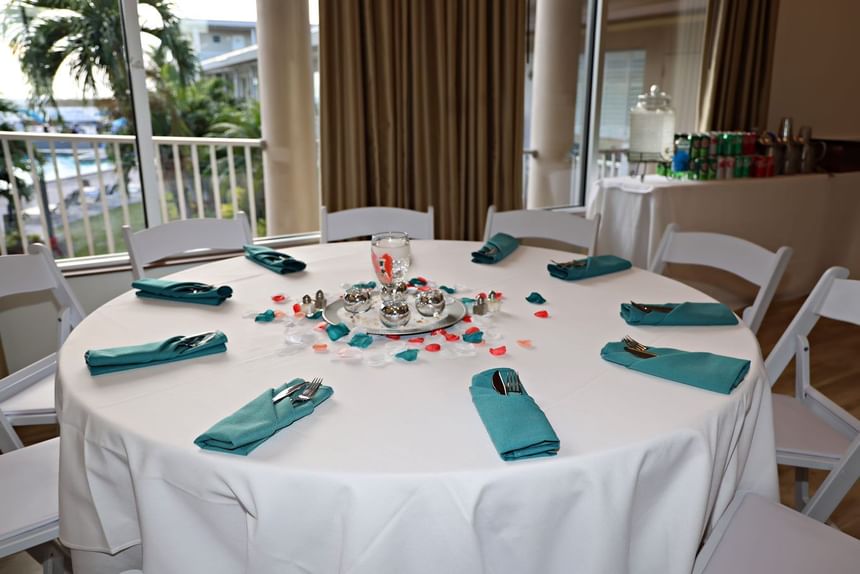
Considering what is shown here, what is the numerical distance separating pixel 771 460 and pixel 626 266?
0.69 metres

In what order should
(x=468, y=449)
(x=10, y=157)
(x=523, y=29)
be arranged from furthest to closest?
(x=523, y=29) < (x=10, y=157) < (x=468, y=449)

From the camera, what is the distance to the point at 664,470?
94 centimetres

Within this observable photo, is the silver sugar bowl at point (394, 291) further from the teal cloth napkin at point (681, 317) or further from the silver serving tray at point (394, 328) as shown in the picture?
the teal cloth napkin at point (681, 317)

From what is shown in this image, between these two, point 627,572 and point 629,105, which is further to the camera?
point 629,105

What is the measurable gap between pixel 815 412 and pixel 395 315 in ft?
3.94

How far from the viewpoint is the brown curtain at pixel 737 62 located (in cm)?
417

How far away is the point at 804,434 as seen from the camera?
1.54 meters

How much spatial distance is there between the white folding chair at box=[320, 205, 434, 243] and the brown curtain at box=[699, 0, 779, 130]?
2.83 metres

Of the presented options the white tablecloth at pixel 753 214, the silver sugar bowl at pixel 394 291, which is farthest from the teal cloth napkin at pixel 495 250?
the white tablecloth at pixel 753 214

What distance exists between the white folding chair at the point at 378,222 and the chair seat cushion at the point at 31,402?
1.09m

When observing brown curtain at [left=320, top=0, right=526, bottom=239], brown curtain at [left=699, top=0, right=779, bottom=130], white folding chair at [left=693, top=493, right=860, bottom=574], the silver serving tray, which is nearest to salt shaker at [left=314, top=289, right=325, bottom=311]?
the silver serving tray

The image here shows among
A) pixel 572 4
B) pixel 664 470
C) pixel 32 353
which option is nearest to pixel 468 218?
pixel 572 4

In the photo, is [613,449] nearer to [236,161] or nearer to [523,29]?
[523,29]

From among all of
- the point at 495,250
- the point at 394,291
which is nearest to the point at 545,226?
the point at 495,250
